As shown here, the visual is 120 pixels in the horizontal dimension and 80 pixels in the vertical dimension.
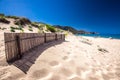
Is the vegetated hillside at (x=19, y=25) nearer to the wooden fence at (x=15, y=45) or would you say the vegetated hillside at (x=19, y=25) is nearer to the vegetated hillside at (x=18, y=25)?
the vegetated hillside at (x=18, y=25)

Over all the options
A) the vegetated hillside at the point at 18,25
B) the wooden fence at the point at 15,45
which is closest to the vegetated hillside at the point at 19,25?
the vegetated hillside at the point at 18,25

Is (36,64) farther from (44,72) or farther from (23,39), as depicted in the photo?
(23,39)

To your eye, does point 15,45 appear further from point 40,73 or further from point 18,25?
point 18,25

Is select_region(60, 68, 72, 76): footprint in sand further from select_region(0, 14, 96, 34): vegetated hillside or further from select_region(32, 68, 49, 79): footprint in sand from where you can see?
select_region(0, 14, 96, 34): vegetated hillside

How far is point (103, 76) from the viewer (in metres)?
Result: 5.05

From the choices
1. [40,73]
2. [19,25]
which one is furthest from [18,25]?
[40,73]

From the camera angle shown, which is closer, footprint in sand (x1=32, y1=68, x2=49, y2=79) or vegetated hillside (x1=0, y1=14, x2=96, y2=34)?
footprint in sand (x1=32, y1=68, x2=49, y2=79)

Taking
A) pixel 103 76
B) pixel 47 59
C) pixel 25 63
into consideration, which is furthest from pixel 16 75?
pixel 103 76

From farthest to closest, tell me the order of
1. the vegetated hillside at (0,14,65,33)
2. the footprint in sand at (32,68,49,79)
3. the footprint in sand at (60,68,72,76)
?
the vegetated hillside at (0,14,65,33) < the footprint in sand at (60,68,72,76) < the footprint in sand at (32,68,49,79)

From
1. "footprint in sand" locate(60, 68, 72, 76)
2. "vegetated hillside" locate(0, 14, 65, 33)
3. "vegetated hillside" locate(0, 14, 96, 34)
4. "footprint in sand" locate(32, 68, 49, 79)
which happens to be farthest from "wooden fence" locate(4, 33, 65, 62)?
"vegetated hillside" locate(0, 14, 65, 33)

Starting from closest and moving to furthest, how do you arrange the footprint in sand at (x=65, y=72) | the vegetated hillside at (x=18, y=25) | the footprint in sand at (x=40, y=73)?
the footprint in sand at (x=40, y=73), the footprint in sand at (x=65, y=72), the vegetated hillside at (x=18, y=25)

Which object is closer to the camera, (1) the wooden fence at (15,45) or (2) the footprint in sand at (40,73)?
(2) the footprint in sand at (40,73)

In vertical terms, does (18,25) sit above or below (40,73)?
above

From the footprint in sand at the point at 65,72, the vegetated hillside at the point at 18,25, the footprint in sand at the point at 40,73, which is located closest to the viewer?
the footprint in sand at the point at 40,73
